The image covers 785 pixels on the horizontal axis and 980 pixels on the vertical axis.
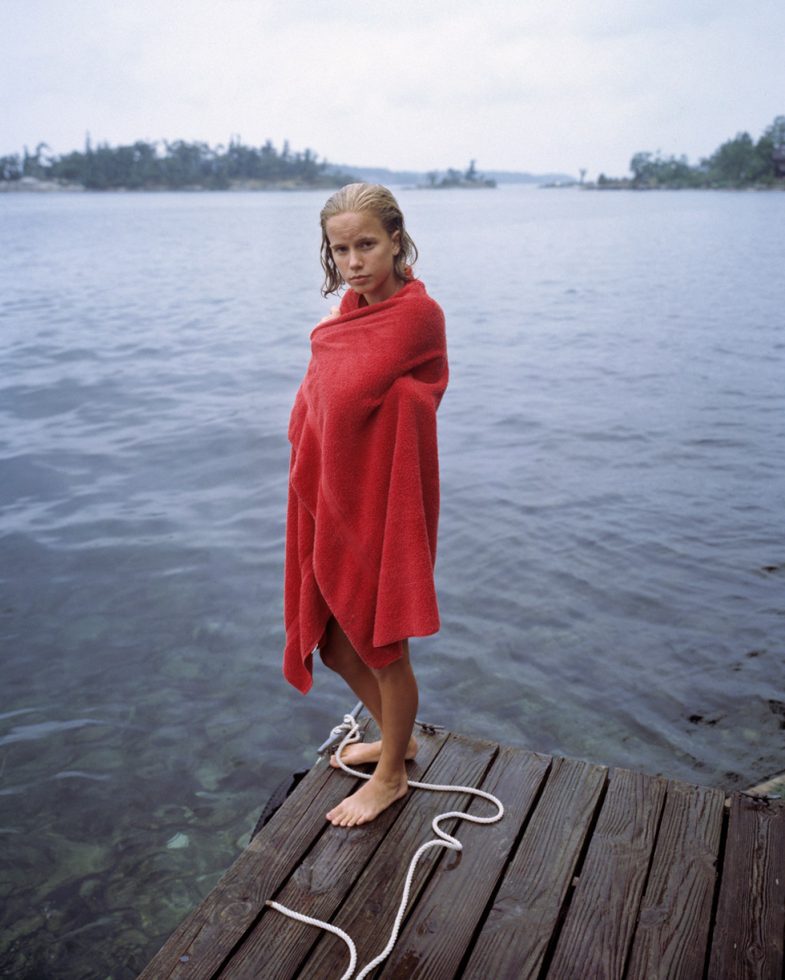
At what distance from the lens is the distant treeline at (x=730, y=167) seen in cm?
13050

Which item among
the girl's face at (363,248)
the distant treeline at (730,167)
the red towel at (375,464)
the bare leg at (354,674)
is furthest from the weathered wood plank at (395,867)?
the distant treeline at (730,167)

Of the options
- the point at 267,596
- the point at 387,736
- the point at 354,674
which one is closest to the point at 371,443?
the point at 354,674

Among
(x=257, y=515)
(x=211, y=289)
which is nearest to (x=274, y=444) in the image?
(x=257, y=515)

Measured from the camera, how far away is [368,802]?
2830 mm

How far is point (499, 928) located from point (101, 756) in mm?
2945

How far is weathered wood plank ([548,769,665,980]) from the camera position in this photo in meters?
2.28

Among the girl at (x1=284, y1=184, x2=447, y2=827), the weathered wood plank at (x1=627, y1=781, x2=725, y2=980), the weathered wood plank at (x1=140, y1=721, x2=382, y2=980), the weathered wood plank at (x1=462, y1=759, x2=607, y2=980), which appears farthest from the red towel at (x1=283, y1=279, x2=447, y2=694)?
the weathered wood plank at (x1=627, y1=781, x2=725, y2=980)

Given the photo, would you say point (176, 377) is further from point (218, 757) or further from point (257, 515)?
point (218, 757)

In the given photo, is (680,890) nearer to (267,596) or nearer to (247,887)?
(247,887)

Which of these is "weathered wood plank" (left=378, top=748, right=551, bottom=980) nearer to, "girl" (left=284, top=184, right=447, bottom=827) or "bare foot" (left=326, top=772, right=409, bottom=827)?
"bare foot" (left=326, top=772, right=409, bottom=827)

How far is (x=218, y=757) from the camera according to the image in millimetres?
4660

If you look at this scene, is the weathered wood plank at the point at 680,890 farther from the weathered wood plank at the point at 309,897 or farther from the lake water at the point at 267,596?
the lake water at the point at 267,596

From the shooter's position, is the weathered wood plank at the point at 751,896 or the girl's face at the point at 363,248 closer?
the weathered wood plank at the point at 751,896

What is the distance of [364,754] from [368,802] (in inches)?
10.8
